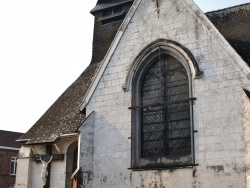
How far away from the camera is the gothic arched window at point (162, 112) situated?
11.5 metres

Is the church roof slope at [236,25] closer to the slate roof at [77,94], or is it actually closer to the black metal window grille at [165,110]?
the slate roof at [77,94]

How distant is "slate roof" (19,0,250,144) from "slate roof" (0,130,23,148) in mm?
21394

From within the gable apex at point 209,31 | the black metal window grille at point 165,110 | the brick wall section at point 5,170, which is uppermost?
the gable apex at point 209,31

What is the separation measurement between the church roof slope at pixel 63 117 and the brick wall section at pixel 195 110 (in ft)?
6.62

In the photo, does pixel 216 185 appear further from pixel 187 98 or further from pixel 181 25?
pixel 181 25

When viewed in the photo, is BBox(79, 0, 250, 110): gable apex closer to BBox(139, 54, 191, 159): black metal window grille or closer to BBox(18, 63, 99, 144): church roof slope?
BBox(139, 54, 191, 159): black metal window grille

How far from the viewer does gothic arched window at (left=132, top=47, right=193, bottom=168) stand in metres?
11.5

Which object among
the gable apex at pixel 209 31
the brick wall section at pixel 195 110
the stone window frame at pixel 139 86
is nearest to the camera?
the brick wall section at pixel 195 110

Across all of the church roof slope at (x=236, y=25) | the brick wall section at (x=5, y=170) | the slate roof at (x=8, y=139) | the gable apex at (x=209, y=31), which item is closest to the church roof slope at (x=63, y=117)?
the gable apex at (x=209, y=31)

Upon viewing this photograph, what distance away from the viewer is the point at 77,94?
17.0 metres

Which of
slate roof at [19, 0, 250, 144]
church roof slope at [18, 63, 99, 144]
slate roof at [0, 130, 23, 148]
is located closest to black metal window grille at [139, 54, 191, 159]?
slate roof at [19, 0, 250, 144]

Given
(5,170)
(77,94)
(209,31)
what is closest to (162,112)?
(209,31)

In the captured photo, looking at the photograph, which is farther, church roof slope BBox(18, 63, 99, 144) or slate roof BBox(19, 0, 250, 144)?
church roof slope BBox(18, 63, 99, 144)

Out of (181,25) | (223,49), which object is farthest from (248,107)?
(181,25)
